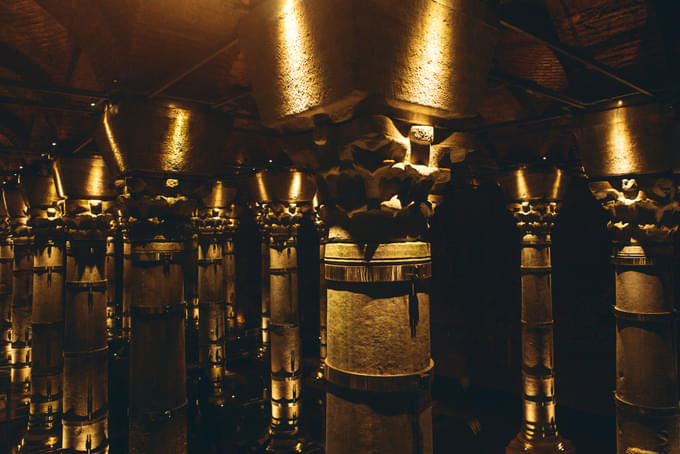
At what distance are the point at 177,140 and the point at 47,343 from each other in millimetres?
6270

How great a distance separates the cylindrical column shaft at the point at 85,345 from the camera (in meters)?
6.94

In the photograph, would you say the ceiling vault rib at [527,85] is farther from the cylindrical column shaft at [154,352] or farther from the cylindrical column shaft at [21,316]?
the cylindrical column shaft at [21,316]

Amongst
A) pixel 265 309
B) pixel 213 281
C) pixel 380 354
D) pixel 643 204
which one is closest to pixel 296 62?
pixel 380 354

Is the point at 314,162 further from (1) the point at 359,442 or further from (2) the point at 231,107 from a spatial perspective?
(2) the point at 231,107

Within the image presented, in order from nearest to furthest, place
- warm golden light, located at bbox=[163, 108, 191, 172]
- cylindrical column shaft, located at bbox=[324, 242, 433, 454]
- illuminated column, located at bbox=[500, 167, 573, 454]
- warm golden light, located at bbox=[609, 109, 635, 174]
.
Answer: cylindrical column shaft, located at bbox=[324, 242, 433, 454], warm golden light, located at bbox=[163, 108, 191, 172], warm golden light, located at bbox=[609, 109, 635, 174], illuminated column, located at bbox=[500, 167, 573, 454]

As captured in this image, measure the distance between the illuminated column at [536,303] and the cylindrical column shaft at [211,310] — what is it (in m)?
7.00

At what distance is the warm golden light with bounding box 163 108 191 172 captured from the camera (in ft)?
15.1

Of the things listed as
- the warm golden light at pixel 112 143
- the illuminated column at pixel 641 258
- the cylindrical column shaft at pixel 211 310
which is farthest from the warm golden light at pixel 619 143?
the cylindrical column shaft at pixel 211 310

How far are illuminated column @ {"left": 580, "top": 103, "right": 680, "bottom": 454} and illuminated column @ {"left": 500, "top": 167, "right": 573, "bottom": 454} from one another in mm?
3267

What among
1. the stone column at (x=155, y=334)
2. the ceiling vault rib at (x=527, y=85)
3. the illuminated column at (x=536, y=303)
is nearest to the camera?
the ceiling vault rib at (x=527, y=85)

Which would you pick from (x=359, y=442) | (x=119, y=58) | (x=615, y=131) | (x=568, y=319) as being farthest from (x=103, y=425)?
(x=568, y=319)

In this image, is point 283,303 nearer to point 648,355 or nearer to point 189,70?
point 189,70

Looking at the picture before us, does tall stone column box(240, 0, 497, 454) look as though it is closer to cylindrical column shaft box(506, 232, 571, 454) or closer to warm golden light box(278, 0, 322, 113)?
warm golden light box(278, 0, 322, 113)

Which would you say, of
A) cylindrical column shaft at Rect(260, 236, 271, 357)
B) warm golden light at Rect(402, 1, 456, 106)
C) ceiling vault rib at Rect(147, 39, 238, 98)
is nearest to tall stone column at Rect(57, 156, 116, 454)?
ceiling vault rib at Rect(147, 39, 238, 98)
